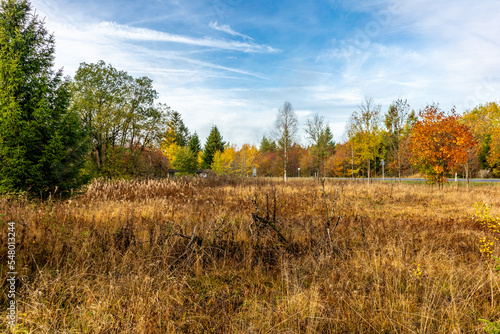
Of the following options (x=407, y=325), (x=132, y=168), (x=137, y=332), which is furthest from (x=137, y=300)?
(x=132, y=168)

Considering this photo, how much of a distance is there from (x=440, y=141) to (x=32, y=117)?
19.8 meters

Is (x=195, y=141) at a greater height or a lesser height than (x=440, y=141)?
greater

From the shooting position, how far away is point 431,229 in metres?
6.78

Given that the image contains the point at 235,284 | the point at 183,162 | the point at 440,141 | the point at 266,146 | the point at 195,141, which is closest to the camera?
the point at 235,284

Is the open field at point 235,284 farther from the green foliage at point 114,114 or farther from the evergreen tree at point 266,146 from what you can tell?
the evergreen tree at point 266,146

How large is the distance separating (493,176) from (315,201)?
38.3 metres

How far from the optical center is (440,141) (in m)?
15.3

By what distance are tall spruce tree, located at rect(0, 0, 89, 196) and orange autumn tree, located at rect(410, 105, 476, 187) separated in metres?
17.8

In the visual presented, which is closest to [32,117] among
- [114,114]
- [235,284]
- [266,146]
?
[235,284]

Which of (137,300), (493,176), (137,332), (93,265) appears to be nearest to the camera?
(137,332)

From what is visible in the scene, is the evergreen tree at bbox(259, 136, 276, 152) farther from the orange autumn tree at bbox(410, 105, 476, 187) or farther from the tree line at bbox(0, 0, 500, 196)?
the orange autumn tree at bbox(410, 105, 476, 187)

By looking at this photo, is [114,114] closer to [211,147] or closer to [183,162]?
[183,162]

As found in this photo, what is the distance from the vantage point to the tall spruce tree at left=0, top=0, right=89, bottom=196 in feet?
25.7

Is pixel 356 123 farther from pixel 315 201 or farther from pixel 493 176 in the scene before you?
pixel 493 176
